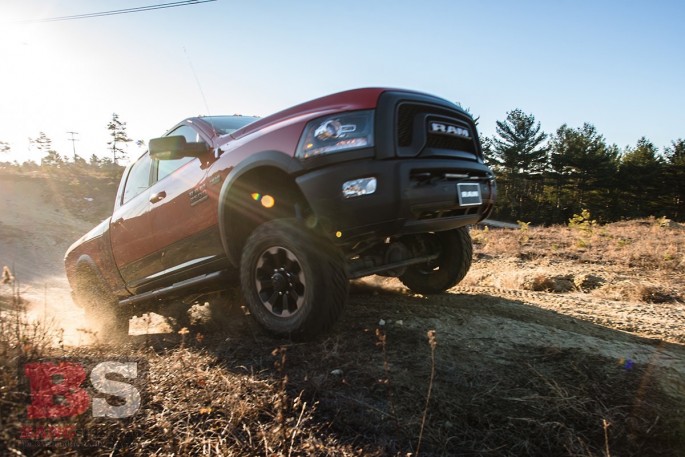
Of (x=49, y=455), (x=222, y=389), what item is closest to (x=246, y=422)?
(x=222, y=389)

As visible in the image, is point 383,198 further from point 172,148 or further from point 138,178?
point 138,178

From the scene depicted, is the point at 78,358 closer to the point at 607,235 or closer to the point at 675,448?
the point at 675,448

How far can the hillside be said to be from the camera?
163 cm

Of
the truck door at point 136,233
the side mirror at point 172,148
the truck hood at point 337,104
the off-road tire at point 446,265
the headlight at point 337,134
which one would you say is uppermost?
the truck hood at point 337,104

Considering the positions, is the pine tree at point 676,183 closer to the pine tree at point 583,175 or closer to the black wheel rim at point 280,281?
the pine tree at point 583,175

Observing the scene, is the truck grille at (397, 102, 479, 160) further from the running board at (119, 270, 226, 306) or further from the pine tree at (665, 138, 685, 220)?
the pine tree at (665, 138, 685, 220)

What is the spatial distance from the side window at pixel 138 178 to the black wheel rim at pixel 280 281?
89.3 inches

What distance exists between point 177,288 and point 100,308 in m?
2.24

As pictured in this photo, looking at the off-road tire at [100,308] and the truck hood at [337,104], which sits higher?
the truck hood at [337,104]

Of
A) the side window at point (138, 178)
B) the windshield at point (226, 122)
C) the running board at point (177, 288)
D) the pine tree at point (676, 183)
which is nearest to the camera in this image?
the running board at point (177, 288)

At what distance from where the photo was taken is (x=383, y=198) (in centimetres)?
236

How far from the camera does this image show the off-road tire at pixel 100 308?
15.7 ft

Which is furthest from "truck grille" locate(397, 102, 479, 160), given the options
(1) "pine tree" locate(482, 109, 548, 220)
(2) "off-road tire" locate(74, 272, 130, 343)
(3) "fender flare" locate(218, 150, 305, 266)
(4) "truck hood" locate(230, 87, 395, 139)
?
(1) "pine tree" locate(482, 109, 548, 220)

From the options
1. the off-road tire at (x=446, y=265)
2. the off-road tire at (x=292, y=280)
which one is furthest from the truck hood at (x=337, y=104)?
the off-road tire at (x=446, y=265)
